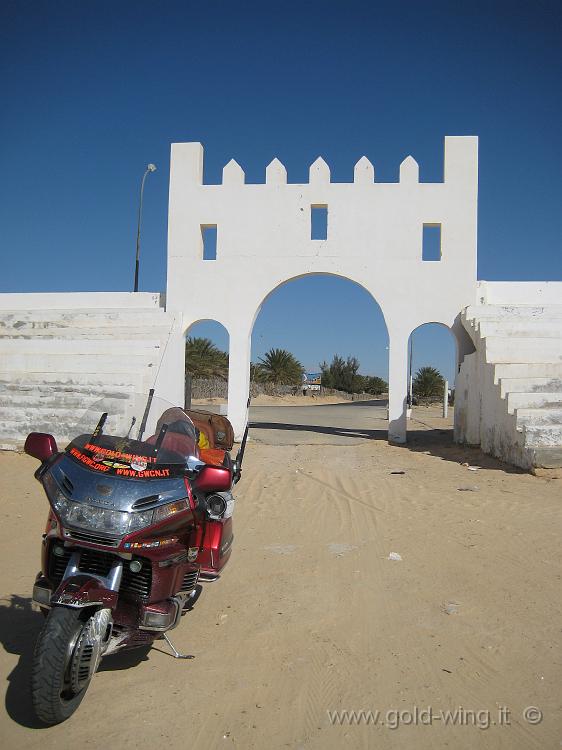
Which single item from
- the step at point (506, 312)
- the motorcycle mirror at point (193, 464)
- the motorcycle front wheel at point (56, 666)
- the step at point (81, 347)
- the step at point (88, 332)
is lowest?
the motorcycle front wheel at point (56, 666)

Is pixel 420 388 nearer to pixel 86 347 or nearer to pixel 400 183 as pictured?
pixel 400 183

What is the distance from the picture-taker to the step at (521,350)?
41.7ft

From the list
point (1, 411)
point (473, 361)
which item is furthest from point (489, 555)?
point (1, 411)

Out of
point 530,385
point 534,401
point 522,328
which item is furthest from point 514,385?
point 522,328

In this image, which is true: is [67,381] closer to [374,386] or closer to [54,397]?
[54,397]

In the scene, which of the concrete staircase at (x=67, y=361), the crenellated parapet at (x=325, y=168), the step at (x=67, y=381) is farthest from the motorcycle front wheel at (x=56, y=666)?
the crenellated parapet at (x=325, y=168)

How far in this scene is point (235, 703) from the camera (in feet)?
10.2

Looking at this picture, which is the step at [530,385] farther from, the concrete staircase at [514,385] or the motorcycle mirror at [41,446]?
the motorcycle mirror at [41,446]

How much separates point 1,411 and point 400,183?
38.0ft

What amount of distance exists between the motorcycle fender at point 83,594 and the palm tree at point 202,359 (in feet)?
130

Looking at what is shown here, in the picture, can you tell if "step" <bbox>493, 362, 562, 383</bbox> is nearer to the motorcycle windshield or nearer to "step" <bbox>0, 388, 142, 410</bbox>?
"step" <bbox>0, 388, 142, 410</bbox>

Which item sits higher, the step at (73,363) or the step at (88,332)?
the step at (88,332)

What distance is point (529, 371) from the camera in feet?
39.1

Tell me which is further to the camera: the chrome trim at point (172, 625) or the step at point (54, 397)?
the step at point (54, 397)
